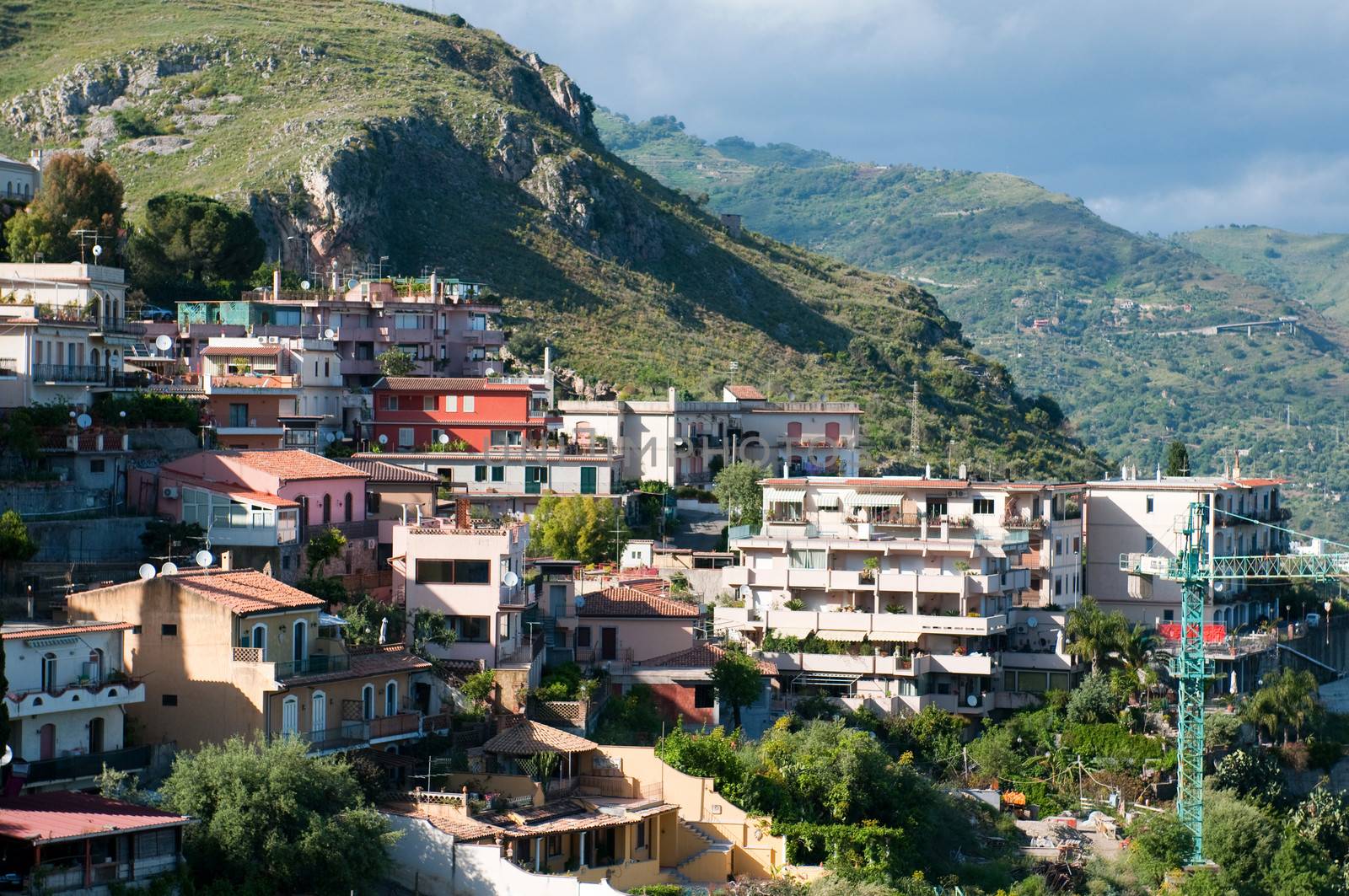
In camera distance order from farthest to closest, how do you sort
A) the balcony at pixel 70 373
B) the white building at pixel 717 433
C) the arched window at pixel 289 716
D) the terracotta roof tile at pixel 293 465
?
1. the white building at pixel 717 433
2. the balcony at pixel 70 373
3. the terracotta roof tile at pixel 293 465
4. the arched window at pixel 289 716

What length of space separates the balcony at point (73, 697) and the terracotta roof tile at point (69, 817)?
1.81m

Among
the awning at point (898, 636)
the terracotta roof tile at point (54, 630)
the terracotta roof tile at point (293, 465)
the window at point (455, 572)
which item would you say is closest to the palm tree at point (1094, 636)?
the awning at point (898, 636)

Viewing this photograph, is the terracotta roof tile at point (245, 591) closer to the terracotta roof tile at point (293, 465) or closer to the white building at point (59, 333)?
the terracotta roof tile at point (293, 465)

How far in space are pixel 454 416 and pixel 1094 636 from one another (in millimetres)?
25392

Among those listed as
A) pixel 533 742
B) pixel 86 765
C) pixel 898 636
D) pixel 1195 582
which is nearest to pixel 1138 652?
pixel 1195 582

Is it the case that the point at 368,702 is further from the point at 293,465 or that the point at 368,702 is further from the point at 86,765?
the point at 293,465

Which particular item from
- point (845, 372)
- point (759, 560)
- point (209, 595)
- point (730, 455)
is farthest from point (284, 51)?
point (209, 595)

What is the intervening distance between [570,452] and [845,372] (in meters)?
58.4

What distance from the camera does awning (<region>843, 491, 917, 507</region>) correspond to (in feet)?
220

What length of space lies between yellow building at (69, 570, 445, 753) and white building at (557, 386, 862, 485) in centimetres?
3553

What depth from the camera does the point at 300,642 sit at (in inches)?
1791

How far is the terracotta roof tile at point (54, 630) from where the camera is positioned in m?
40.8

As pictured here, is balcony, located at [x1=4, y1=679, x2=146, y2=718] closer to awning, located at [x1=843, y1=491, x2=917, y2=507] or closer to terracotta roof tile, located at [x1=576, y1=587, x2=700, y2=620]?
terracotta roof tile, located at [x1=576, y1=587, x2=700, y2=620]

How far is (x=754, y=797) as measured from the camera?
49.2 meters
